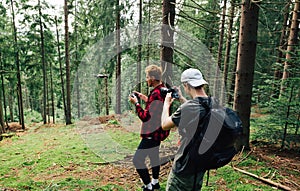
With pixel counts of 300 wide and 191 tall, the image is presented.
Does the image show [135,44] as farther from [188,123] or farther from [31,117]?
[31,117]

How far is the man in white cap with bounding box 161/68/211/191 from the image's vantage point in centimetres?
208

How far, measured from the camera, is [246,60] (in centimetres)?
488

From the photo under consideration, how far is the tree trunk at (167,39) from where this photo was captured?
4680 mm

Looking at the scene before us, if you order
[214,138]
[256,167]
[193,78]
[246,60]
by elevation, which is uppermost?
[246,60]

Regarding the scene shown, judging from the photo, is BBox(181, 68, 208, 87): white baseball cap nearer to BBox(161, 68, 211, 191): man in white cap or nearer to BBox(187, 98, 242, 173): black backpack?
BBox(161, 68, 211, 191): man in white cap

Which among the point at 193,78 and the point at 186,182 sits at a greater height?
the point at 193,78

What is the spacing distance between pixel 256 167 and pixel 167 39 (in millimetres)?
3199

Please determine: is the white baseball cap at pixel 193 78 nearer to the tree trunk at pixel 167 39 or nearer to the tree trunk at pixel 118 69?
the tree trunk at pixel 167 39

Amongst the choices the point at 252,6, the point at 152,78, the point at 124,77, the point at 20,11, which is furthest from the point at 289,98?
the point at 20,11

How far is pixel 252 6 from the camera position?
471cm

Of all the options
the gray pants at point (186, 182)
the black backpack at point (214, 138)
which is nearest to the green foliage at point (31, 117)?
the gray pants at point (186, 182)

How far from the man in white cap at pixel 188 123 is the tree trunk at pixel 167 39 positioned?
2.58 meters

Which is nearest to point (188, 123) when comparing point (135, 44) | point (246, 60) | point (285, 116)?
point (246, 60)

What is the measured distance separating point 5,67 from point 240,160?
17.2 metres
